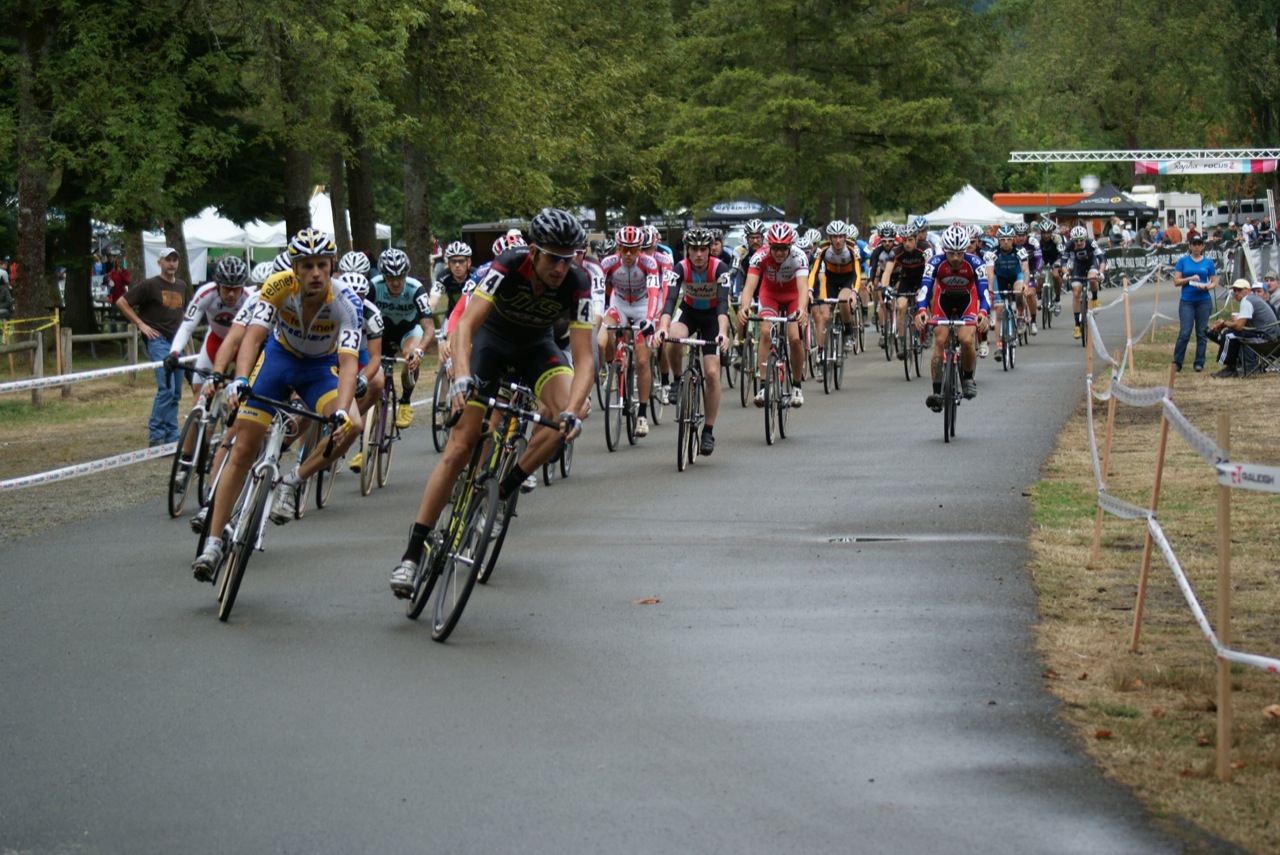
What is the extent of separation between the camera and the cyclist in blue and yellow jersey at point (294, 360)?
913 centimetres

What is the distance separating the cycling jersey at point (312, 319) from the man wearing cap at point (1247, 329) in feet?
57.1

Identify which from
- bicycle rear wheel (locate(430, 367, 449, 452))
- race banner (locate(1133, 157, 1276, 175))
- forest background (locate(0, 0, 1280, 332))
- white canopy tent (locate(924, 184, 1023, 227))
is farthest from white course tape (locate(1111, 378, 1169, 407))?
white canopy tent (locate(924, 184, 1023, 227))

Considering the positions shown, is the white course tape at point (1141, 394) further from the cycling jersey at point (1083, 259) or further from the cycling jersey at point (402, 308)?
Result: the cycling jersey at point (1083, 259)

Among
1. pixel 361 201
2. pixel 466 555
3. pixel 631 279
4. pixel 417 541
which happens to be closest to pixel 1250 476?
pixel 466 555

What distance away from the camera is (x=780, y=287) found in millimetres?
17984

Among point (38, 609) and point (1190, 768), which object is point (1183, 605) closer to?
point (1190, 768)

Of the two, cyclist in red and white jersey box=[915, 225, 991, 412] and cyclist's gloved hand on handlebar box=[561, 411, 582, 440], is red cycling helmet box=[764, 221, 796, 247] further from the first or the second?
cyclist's gloved hand on handlebar box=[561, 411, 582, 440]

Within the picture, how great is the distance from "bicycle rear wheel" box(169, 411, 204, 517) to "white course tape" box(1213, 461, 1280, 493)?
8.27 meters

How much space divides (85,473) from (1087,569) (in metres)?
9.33

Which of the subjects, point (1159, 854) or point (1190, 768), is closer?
point (1159, 854)

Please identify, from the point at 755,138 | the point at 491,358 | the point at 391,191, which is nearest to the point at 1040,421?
the point at 491,358

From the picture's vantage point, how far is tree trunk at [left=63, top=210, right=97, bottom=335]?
3428 cm

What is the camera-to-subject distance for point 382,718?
705 centimetres

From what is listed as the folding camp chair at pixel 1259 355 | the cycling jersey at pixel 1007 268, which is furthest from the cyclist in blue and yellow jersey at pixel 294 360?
the cycling jersey at pixel 1007 268
